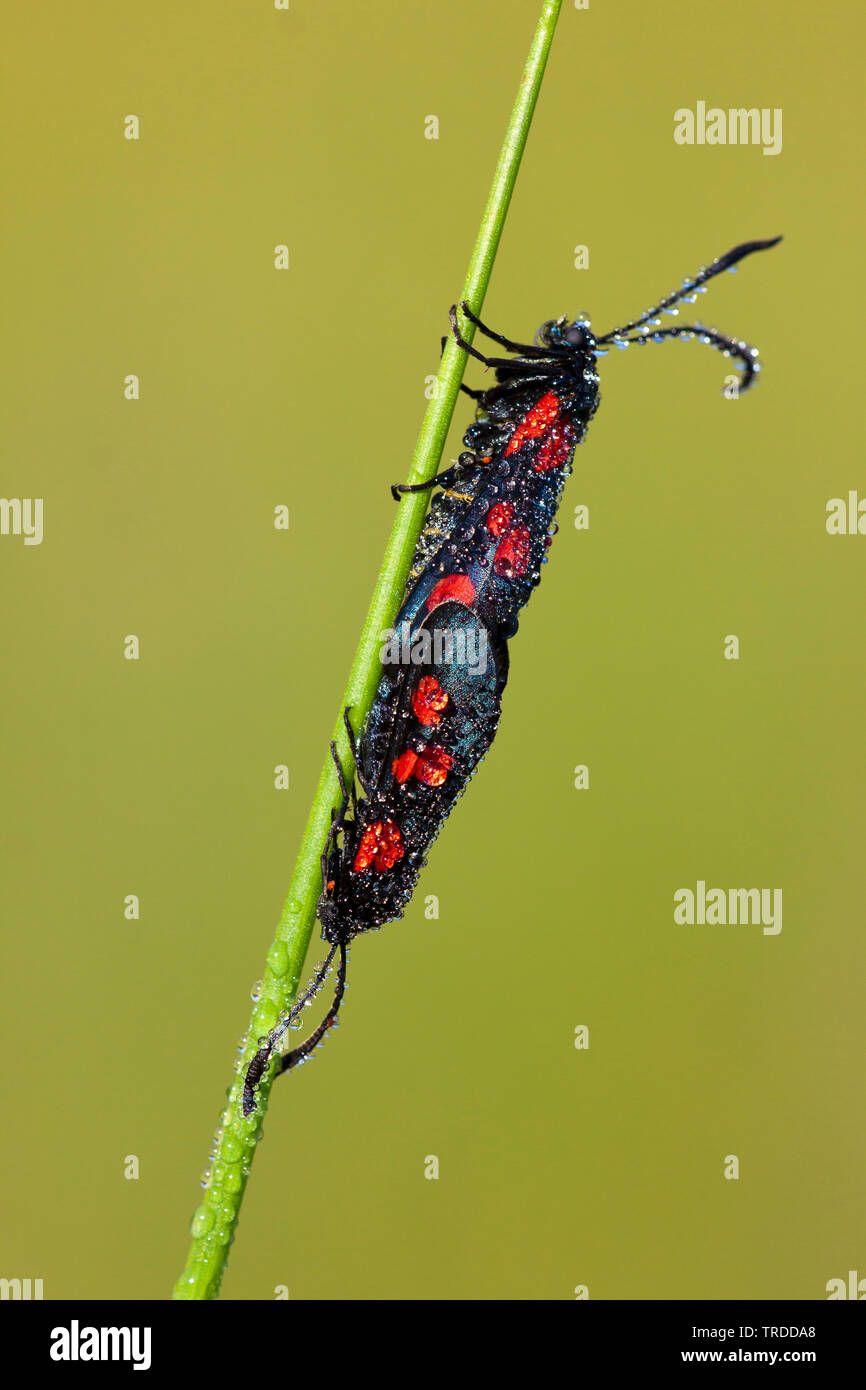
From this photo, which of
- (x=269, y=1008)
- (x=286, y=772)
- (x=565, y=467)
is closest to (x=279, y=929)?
(x=269, y=1008)

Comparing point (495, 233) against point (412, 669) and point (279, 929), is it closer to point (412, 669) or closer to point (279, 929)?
point (412, 669)

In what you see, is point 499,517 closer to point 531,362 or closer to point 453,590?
point 453,590

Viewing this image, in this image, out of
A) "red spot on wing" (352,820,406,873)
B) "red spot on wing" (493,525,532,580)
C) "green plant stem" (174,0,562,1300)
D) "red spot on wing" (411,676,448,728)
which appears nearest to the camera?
"green plant stem" (174,0,562,1300)

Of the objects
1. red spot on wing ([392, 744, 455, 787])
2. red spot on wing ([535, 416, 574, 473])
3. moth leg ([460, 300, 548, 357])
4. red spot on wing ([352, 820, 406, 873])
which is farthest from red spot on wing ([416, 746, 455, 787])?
moth leg ([460, 300, 548, 357])

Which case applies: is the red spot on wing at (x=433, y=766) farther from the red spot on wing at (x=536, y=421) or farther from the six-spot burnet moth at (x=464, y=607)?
the red spot on wing at (x=536, y=421)

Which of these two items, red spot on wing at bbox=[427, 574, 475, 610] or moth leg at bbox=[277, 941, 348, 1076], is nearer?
moth leg at bbox=[277, 941, 348, 1076]

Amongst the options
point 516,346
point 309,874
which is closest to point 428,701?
point 309,874

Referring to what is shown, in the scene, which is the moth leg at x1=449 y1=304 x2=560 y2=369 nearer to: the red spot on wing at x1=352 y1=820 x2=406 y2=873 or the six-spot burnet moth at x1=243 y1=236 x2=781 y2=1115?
the six-spot burnet moth at x1=243 y1=236 x2=781 y2=1115
